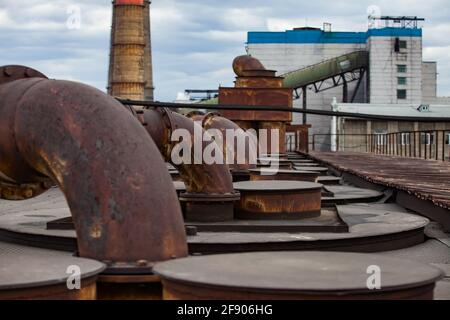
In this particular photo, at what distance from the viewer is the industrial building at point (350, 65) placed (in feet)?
144

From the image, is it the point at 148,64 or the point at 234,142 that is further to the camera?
the point at 148,64

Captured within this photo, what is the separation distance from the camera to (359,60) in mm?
44594

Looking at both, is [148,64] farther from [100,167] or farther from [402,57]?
[100,167]

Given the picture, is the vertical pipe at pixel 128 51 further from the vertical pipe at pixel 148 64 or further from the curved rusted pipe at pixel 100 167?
the curved rusted pipe at pixel 100 167

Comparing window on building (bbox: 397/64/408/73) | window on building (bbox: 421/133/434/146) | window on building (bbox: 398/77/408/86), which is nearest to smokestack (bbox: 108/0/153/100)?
window on building (bbox: 397/64/408/73)

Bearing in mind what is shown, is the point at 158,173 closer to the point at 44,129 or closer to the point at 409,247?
the point at 44,129

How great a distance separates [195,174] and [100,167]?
9.78 ft

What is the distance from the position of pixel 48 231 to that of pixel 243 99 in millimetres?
12011

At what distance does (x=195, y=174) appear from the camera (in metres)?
6.33

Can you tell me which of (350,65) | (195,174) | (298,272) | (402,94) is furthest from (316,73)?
(298,272)

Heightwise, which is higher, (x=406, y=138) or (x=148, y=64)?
(x=148, y=64)

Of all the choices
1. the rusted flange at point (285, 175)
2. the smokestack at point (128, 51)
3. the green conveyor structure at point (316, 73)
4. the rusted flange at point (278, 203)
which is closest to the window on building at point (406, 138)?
the green conveyor structure at point (316, 73)
